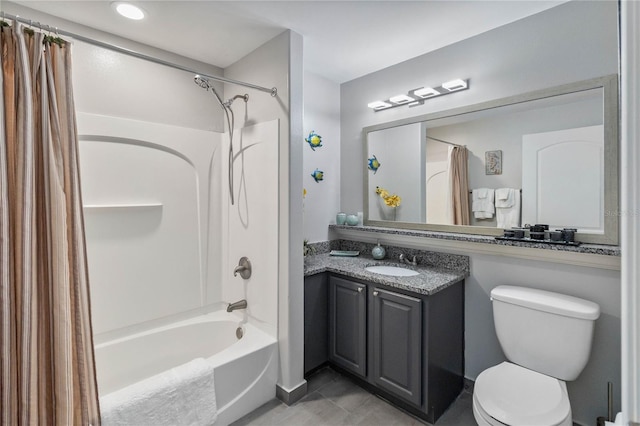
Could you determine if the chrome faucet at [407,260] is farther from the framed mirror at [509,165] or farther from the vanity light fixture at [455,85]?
the vanity light fixture at [455,85]

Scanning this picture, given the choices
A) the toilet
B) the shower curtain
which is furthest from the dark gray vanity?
the shower curtain

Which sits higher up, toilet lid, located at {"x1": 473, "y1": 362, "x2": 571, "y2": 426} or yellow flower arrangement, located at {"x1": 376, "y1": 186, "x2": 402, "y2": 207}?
yellow flower arrangement, located at {"x1": 376, "y1": 186, "x2": 402, "y2": 207}

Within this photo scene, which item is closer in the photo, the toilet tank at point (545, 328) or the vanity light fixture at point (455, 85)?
the toilet tank at point (545, 328)

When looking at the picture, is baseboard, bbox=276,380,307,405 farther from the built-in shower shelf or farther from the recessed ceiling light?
the recessed ceiling light

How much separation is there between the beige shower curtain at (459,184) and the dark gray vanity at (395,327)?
312mm

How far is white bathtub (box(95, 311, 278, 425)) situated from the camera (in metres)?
1.91

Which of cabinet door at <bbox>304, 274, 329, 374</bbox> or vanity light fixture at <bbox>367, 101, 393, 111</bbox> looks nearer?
cabinet door at <bbox>304, 274, 329, 374</bbox>

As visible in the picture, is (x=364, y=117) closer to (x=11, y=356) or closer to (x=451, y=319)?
(x=451, y=319)

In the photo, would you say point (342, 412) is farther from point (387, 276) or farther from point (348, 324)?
point (387, 276)

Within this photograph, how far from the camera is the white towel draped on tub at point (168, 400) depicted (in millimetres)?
1476

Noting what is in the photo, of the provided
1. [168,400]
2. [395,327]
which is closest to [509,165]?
[395,327]

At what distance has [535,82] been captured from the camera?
1970 millimetres

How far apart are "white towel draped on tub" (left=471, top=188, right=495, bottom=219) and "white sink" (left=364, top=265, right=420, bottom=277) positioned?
0.62 meters

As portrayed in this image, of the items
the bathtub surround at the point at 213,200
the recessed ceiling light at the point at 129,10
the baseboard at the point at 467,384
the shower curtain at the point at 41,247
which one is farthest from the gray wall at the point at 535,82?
the shower curtain at the point at 41,247
